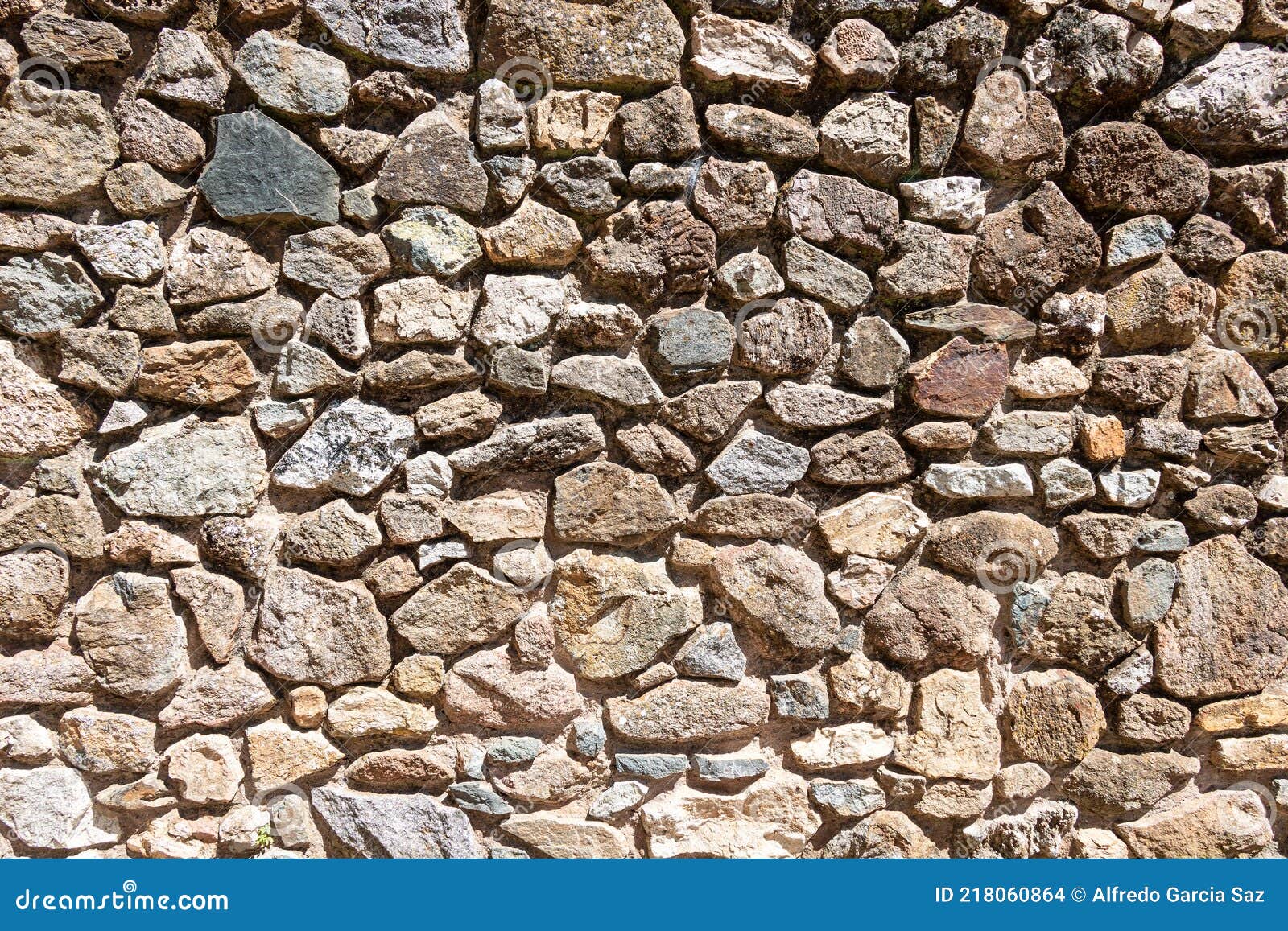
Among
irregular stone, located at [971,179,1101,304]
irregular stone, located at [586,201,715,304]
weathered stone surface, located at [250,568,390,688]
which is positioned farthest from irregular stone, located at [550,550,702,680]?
irregular stone, located at [971,179,1101,304]

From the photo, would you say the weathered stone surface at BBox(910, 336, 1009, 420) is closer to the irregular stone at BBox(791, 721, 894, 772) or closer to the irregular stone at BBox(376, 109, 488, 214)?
the irregular stone at BBox(791, 721, 894, 772)

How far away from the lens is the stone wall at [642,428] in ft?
6.25

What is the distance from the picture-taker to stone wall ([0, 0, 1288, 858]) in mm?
1905

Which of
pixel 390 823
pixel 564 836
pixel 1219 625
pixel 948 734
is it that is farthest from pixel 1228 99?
pixel 390 823

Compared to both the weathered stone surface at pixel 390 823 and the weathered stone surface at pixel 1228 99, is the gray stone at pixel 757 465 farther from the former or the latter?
the weathered stone surface at pixel 1228 99

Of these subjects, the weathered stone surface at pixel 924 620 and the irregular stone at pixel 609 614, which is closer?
the irregular stone at pixel 609 614

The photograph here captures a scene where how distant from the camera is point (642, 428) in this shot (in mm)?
2096

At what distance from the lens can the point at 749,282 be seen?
2105 mm

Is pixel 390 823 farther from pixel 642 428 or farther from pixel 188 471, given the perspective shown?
pixel 642 428

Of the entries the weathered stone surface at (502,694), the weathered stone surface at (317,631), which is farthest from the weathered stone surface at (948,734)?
the weathered stone surface at (317,631)

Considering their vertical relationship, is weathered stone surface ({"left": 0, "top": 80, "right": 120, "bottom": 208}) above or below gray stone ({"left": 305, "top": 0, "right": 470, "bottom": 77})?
below

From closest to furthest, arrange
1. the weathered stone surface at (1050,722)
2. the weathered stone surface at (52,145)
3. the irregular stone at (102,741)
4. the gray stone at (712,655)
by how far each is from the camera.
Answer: the weathered stone surface at (52,145) → the irregular stone at (102,741) → the gray stone at (712,655) → the weathered stone surface at (1050,722)

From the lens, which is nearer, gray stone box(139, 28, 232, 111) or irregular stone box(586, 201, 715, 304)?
gray stone box(139, 28, 232, 111)

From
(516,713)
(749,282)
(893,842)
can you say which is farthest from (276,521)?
(893,842)
